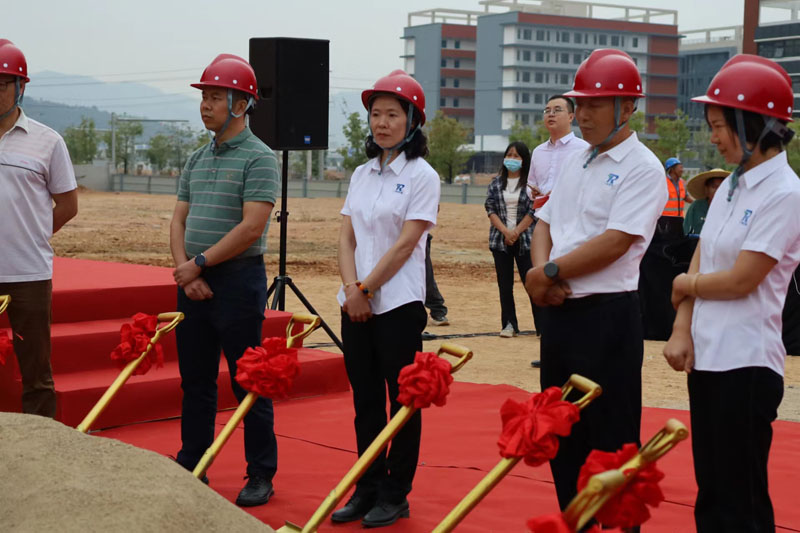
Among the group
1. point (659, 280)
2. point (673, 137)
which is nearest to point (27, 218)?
point (659, 280)

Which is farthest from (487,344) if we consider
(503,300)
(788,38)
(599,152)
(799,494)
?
(788,38)

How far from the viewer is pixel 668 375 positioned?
7.34 metres

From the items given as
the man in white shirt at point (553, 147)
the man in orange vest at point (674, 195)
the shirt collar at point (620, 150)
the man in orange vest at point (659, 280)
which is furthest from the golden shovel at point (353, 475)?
the man in orange vest at point (674, 195)

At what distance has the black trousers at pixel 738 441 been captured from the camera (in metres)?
2.60

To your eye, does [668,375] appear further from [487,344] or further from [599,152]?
[599,152]

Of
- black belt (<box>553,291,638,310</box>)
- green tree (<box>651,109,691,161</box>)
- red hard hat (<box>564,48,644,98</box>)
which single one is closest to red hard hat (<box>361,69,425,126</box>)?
red hard hat (<box>564,48,644,98</box>)

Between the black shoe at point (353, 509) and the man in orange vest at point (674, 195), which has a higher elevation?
the man in orange vest at point (674, 195)

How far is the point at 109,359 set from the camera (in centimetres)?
545

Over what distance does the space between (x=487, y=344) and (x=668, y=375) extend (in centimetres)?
162

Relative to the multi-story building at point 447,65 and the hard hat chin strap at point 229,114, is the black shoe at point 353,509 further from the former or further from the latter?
the multi-story building at point 447,65

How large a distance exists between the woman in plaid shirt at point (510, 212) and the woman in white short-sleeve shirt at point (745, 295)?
5351 mm

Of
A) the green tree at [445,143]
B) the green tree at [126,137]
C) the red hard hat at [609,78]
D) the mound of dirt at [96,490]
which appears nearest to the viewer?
the mound of dirt at [96,490]

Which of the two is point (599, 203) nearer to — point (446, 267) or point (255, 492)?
point (255, 492)

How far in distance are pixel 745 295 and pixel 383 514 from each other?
164cm
